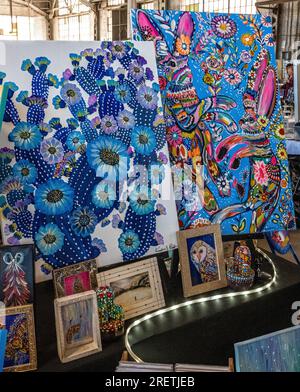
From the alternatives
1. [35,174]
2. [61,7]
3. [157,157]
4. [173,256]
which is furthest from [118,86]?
[61,7]

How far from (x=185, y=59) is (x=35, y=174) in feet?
2.36

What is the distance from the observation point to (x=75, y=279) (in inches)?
51.0

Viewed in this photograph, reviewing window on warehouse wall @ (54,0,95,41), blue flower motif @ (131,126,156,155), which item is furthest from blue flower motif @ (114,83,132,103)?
window on warehouse wall @ (54,0,95,41)

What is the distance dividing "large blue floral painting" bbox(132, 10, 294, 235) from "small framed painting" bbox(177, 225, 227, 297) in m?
0.06

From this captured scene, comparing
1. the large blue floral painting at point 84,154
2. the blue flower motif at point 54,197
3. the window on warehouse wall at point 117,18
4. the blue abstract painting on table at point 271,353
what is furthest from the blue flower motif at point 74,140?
the window on warehouse wall at point 117,18

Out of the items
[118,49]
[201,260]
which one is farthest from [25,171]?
[201,260]

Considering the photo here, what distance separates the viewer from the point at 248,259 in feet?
5.25

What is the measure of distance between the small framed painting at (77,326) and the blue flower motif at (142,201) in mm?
343

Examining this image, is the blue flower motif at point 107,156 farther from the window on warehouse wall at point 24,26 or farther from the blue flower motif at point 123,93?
the window on warehouse wall at point 24,26

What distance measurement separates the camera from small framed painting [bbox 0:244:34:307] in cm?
117

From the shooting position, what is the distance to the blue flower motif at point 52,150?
1.28 meters

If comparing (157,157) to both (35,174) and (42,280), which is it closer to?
(35,174)

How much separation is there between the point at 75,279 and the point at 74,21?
16.4 m

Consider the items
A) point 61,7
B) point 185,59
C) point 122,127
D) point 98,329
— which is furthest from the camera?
point 61,7
